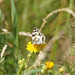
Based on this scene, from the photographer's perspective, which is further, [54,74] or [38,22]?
[38,22]

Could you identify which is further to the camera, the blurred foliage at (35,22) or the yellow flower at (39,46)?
the blurred foliage at (35,22)

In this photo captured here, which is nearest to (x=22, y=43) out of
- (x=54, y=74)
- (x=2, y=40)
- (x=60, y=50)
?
(x=2, y=40)

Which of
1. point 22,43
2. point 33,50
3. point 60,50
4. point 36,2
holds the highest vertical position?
point 36,2

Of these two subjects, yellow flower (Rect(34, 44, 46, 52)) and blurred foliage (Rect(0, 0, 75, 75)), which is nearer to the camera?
yellow flower (Rect(34, 44, 46, 52))

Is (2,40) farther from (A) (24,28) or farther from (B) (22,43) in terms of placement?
(A) (24,28)

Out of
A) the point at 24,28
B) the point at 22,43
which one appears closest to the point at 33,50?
the point at 22,43

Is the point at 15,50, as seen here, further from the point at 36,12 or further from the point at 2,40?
the point at 36,12

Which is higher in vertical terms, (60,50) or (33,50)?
(33,50)

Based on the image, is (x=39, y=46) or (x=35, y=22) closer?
(x=39, y=46)

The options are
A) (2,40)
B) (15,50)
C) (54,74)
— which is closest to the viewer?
(54,74)

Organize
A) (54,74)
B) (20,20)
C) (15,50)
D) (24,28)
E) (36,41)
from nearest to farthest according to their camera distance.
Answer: (36,41)
(54,74)
(15,50)
(24,28)
(20,20)
